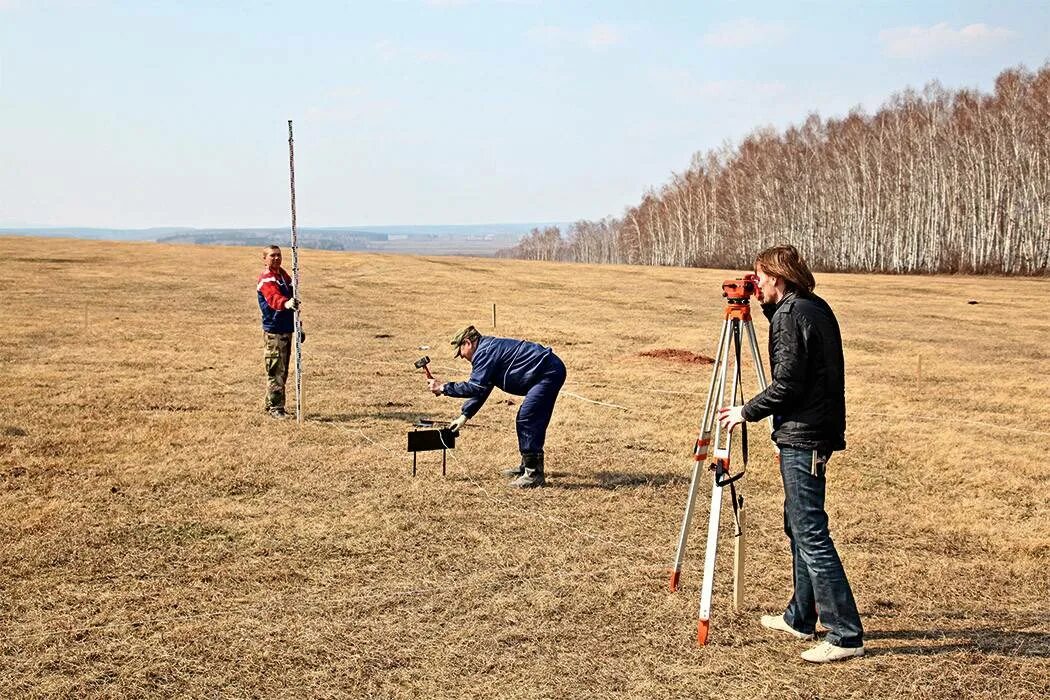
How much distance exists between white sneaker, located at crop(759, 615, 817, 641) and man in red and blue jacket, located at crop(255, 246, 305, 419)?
29.1 ft

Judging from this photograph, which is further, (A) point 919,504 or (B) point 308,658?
(A) point 919,504

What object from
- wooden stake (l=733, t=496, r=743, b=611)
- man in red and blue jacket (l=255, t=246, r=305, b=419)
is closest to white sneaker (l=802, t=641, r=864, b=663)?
wooden stake (l=733, t=496, r=743, b=611)

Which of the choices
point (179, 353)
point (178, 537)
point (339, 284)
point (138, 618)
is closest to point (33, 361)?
point (179, 353)

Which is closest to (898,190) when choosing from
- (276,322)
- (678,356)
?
(678,356)

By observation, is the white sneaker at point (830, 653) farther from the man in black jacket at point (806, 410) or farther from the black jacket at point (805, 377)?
the black jacket at point (805, 377)

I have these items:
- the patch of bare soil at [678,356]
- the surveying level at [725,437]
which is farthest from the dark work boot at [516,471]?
the patch of bare soil at [678,356]

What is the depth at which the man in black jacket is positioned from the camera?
568 cm

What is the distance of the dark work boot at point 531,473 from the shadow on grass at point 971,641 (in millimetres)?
4569

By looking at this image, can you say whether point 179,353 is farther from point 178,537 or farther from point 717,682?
point 717,682

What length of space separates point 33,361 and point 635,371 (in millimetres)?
12485

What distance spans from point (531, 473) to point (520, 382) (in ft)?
3.62

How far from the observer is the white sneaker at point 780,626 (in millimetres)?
6492

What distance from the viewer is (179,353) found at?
20.6m

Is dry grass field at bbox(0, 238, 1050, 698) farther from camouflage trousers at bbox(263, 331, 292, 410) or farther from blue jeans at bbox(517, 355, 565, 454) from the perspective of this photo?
blue jeans at bbox(517, 355, 565, 454)
